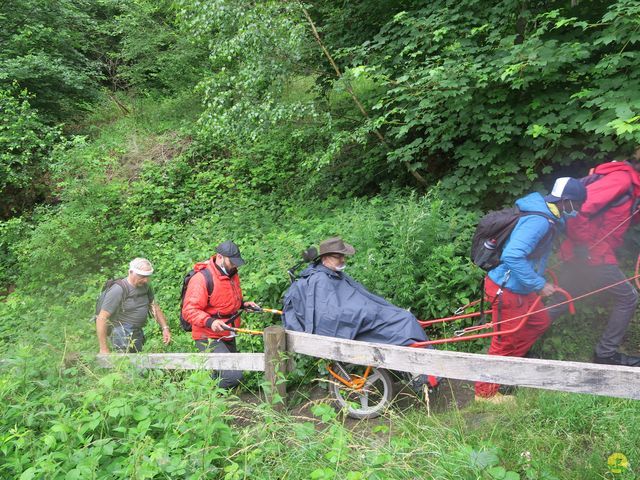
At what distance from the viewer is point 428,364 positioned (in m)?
3.14

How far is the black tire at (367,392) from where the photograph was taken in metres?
4.11

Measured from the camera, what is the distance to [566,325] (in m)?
4.95

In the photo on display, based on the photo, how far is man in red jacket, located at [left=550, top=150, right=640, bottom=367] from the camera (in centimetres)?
407

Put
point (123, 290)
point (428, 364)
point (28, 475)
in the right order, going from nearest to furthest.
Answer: point (28, 475) → point (428, 364) → point (123, 290)

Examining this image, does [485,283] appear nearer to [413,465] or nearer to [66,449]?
[413,465]

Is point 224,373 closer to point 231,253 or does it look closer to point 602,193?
point 231,253

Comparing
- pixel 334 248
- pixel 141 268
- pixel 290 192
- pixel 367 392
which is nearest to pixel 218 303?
pixel 141 268

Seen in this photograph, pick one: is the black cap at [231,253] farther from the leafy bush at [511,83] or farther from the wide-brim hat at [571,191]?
the wide-brim hat at [571,191]

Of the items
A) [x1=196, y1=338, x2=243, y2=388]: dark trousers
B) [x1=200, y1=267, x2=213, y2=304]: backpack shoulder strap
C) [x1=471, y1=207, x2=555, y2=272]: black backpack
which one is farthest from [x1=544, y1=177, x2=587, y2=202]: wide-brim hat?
[x1=196, y1=338, x2=243, y2=388]: dark trousers

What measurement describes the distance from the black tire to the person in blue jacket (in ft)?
2.71

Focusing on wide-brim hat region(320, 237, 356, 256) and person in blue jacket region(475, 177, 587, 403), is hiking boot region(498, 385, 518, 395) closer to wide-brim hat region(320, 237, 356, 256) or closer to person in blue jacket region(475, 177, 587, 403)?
person in blue jacket region(475, 177, 587, 403)

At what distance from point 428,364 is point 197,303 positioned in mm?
2556

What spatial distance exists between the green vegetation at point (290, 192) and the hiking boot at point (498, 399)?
14 cm

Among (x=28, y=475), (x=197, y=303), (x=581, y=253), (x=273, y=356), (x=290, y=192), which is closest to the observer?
(x=28, y=475)
